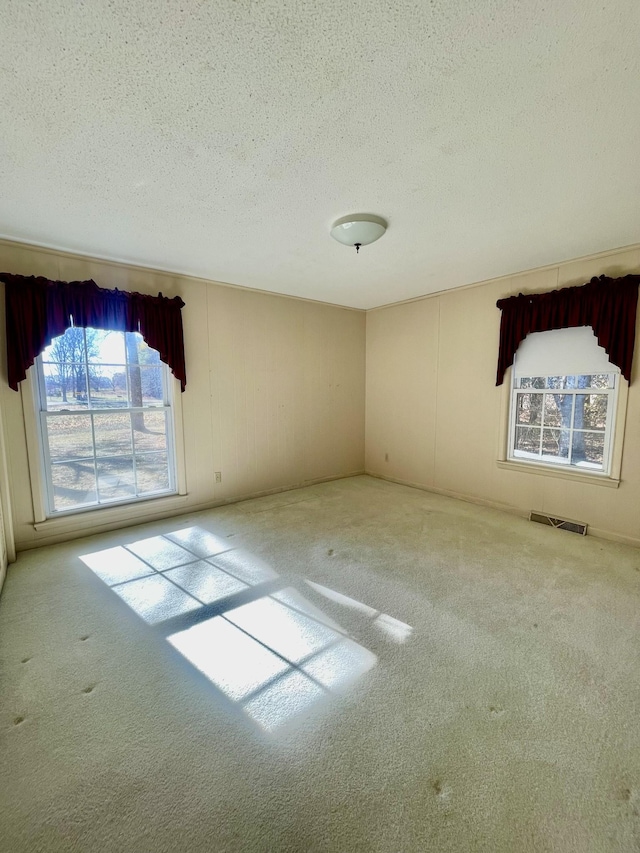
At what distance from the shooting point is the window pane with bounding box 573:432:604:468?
3287 millimetres

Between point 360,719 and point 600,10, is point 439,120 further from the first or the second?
point 360,719

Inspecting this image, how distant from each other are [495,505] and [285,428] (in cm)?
268

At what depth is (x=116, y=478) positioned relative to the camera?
11.4 feet

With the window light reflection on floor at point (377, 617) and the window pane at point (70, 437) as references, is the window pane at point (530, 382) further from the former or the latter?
the window pane at point (70, 437)

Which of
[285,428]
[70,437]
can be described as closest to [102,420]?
[70,437]

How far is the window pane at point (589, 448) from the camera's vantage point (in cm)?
329

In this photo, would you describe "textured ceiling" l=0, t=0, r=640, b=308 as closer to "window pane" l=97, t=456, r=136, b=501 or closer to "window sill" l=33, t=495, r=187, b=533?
"window pane" l=97, t=456, r=136, b=501

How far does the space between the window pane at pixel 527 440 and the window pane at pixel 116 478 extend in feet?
13.4

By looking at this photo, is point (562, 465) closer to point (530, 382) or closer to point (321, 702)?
point (530, 382)

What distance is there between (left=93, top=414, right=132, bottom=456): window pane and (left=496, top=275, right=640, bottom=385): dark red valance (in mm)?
4014

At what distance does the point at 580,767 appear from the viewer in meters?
1.28

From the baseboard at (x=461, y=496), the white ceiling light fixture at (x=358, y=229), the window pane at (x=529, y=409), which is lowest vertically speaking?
the baseboard at (x=461, y=496)

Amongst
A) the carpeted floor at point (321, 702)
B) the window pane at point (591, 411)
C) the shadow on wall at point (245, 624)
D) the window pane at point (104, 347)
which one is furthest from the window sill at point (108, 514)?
the window pane at point (591, 411)

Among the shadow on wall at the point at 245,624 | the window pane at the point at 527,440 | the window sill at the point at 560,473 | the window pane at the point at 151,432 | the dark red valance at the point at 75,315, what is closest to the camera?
the shadow on wall at the point at 245,624
